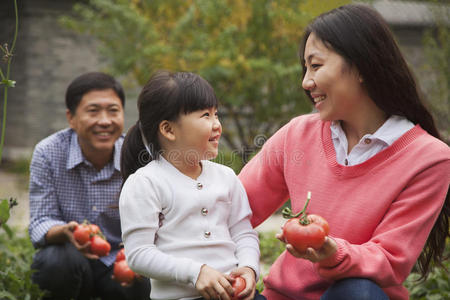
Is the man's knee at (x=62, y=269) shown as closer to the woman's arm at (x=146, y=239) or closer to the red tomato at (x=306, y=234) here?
the woman's arm at (x=146, y=239)

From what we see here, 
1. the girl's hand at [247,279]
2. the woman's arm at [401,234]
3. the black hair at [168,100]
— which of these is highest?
the black hair at [168,100]

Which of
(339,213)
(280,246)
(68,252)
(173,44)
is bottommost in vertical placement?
(280,246)

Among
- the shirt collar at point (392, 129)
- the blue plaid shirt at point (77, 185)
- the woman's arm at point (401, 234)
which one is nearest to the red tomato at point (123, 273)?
the blue plaid shirt at point (77, 185)

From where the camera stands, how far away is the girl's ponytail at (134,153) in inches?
86.2

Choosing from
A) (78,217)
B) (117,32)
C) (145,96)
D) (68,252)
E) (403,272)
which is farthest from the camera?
(117,32)

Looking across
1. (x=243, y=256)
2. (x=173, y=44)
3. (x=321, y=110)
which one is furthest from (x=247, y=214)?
(x=173, y=44)

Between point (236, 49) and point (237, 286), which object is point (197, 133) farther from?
point (236, 49)

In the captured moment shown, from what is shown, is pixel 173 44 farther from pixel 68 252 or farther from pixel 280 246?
pixel 68 252

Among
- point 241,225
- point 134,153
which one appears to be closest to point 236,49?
point 134,153

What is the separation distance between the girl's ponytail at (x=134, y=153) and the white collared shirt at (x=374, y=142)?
0.79m

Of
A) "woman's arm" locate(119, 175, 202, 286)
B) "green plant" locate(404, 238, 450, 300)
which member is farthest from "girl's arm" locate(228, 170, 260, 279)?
"green plant" locate(404, 238, 450, 300)

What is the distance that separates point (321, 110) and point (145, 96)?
687 millimetres

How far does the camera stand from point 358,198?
201 cm

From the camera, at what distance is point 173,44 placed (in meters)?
7.24
